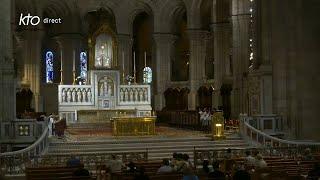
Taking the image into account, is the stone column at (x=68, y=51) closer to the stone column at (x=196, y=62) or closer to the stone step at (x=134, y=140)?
the stone column at (x=196, y=62)

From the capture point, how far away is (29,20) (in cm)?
4266

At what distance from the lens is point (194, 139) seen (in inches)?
1003

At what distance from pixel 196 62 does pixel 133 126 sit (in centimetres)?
1662

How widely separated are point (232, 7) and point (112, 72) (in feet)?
30.6

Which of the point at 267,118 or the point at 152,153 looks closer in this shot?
the point at 152,153

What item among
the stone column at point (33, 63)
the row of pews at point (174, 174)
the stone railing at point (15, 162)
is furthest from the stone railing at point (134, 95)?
the row of pews at point (174, 174)

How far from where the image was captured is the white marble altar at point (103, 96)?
38062 mm

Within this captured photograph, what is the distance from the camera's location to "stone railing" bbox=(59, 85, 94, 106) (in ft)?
125

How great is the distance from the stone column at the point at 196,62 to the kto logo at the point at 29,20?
12.0 metres

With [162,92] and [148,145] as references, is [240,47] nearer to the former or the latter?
[162,92]

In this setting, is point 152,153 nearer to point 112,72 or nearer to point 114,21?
point 112,72

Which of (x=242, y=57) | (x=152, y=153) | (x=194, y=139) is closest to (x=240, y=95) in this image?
(x=242, y=57)

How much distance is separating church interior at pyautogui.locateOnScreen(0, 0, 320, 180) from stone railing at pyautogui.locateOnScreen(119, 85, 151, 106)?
0.23ft

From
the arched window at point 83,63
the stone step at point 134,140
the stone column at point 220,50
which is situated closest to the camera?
the stone step at point 134,140
